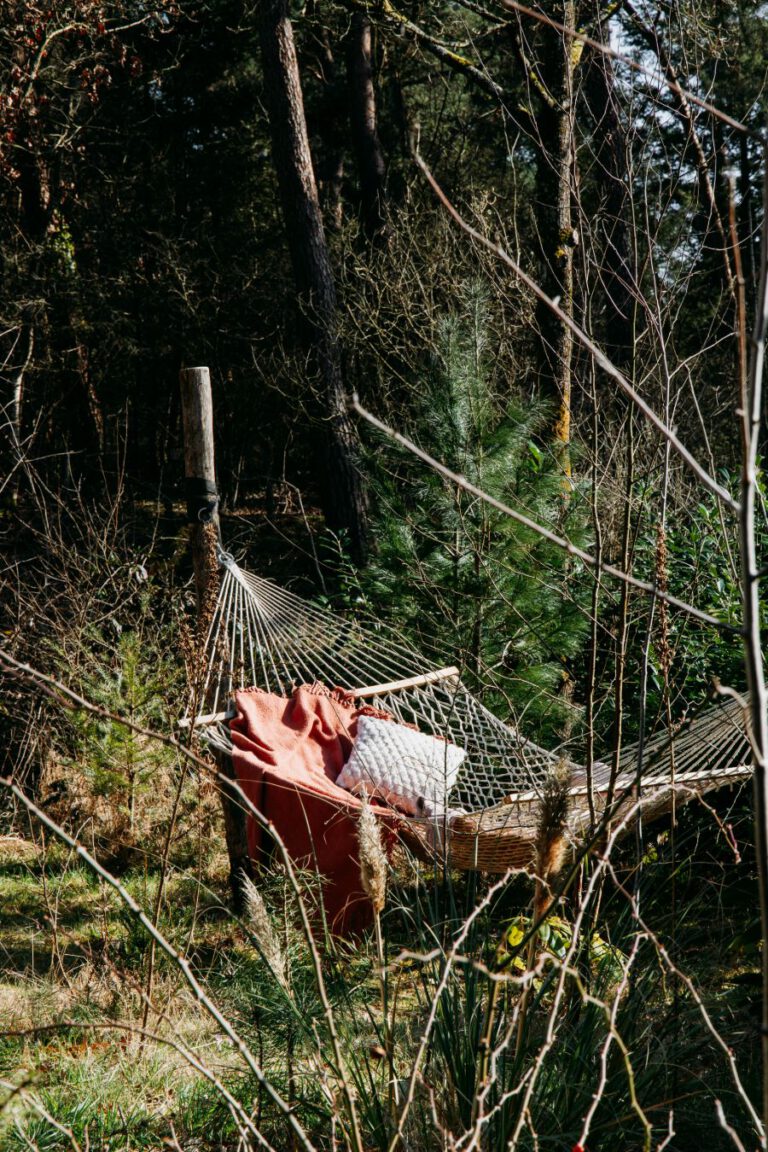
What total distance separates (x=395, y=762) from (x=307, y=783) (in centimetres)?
30

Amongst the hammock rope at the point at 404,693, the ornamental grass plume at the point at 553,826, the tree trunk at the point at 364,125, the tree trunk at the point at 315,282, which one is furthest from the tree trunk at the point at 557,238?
the tree trunk at the point at 364,125

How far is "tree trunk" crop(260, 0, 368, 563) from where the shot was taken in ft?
23.3

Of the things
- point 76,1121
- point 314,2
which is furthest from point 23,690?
point 314,2

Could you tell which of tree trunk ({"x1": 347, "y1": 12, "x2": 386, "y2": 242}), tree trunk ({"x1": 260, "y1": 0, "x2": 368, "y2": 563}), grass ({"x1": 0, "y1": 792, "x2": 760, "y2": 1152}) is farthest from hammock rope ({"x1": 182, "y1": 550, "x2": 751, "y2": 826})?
tree trunk ({"x1": 347, "y1": 12, "x2": 386, "y2": 242})

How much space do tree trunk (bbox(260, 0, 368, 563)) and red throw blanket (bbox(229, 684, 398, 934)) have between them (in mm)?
3637

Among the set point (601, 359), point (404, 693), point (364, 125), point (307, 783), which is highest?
point (364, 125)

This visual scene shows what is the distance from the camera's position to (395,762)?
10.7 ft

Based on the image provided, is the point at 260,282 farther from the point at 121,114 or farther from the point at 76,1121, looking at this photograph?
the point at 76,1121

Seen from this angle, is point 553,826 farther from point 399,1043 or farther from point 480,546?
point 480,546

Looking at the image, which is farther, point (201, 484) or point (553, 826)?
point (201, 484)

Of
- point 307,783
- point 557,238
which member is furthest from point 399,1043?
point 557,238

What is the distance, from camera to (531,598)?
4141mm

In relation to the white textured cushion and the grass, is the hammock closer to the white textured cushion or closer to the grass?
the white textured cushion

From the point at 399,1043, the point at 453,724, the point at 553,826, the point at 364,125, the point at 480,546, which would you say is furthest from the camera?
the point at 364,125
